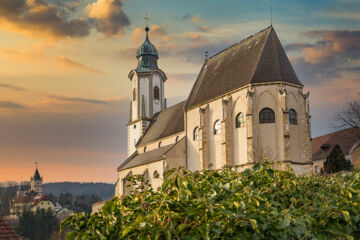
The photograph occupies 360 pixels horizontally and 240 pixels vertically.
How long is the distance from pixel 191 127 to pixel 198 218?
125 feet

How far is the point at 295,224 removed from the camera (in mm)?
4617

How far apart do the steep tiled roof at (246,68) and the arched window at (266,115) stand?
236 centimetres

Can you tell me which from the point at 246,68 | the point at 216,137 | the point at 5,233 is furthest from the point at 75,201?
the point at 5,233

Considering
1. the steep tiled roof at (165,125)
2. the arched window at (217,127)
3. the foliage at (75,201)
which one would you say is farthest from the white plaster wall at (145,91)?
the foliage at (75,201)

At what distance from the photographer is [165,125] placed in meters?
50.3

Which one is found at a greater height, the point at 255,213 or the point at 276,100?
the point at 276,100

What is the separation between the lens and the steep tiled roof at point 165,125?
155 ft

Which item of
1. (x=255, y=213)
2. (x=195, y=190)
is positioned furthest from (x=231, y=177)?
(x=255, y=213)

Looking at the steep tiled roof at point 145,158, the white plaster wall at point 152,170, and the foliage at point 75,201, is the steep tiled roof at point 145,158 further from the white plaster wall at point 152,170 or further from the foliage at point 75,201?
the foliage at point 75,201

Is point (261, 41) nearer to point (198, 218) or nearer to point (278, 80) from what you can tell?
point (278, 80)

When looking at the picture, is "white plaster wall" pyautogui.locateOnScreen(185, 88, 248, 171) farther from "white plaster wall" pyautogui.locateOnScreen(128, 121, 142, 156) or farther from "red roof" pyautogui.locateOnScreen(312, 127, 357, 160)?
"red roof" pyautogui.locateOnScreen(312, 127, 357, 160)

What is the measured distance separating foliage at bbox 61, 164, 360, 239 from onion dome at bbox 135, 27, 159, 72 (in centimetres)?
5354

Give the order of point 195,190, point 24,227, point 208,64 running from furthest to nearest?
point 24,227
point 208,64
point 195,190

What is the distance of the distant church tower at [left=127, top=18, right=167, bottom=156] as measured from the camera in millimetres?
57000
